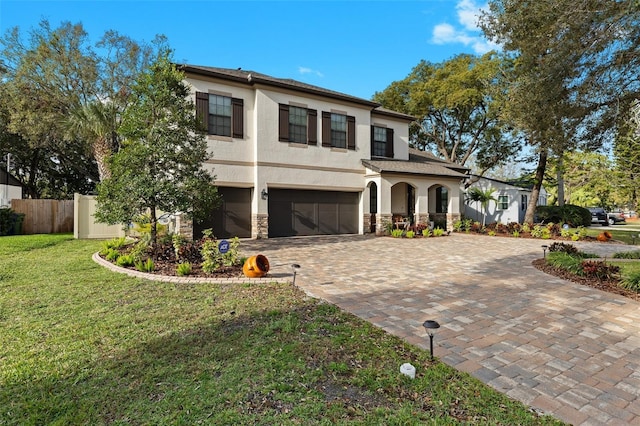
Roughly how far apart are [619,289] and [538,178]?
15.7 metres

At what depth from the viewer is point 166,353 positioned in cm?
377

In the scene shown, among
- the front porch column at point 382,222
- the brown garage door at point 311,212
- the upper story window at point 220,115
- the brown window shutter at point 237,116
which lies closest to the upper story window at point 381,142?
the brown garage door at point 311,212

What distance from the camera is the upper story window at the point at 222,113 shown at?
43.8 ft

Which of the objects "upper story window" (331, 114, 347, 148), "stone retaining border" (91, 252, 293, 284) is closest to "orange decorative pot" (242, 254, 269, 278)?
"stone retaining border" (91, 252, 293, 284)

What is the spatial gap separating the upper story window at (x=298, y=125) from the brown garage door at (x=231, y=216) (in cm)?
302

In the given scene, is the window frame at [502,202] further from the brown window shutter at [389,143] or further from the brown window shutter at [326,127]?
the brown window shutter at [326,127]

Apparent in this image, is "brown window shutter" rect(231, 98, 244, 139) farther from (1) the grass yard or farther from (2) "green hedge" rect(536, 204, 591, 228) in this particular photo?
(2) "green hedge" rect(536, 204, 591, 228)

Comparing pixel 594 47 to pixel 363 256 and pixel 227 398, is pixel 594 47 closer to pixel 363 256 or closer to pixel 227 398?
pixel 363 256

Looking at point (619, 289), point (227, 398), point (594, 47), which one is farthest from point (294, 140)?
point (227, 398)

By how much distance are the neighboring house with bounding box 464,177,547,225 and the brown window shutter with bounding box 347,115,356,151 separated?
38.5ft

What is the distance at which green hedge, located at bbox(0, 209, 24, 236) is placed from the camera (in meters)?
13.8

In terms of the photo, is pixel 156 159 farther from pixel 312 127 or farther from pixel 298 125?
pixel 312 127

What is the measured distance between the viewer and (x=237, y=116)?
1405 cm

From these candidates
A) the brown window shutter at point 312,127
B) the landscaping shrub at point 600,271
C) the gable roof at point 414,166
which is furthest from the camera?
the gable roof at point 414,166
